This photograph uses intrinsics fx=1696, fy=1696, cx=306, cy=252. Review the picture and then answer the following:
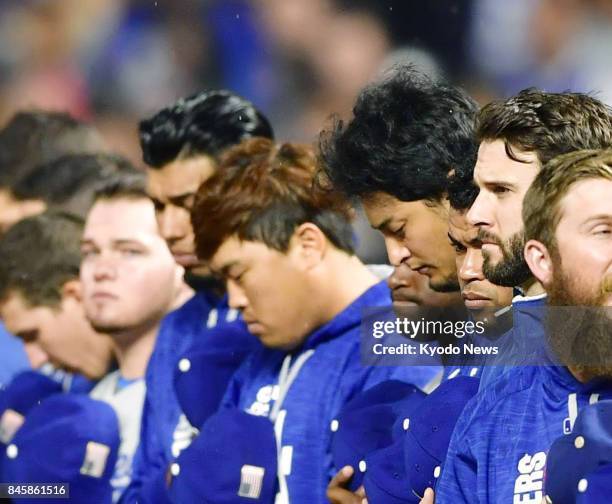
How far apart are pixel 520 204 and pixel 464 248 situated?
0.14m

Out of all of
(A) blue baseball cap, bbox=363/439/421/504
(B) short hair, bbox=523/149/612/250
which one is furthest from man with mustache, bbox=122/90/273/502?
(B) short hair, bbox=523/149/612/250

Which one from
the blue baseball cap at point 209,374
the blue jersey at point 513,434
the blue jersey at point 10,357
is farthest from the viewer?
the blue jersey at point 10,357

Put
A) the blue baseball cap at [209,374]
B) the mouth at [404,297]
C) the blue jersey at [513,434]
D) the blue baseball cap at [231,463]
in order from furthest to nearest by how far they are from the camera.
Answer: the blue baseball cap at [209,374] → the blue baseball cap at [231,463] → the mouth at [404,297] → the blue jersey at [513,434]

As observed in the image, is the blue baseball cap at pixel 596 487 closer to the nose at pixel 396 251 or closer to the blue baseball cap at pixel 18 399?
the nose at pixel 396 251

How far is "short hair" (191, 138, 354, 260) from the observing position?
2309mm

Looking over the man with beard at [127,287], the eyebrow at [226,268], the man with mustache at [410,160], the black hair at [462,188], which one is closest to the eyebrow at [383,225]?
the man with mustache at [410,160]

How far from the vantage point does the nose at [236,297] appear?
7.65 ft

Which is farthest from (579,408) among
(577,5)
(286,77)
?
(286,77)

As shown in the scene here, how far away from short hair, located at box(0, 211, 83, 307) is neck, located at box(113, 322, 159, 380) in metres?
0.14

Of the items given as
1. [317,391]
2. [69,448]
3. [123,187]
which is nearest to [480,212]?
[317,391]

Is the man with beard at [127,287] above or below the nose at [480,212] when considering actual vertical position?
above

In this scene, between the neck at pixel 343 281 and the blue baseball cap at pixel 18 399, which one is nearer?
the neck at pixel 343 281

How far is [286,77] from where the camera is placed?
237cm

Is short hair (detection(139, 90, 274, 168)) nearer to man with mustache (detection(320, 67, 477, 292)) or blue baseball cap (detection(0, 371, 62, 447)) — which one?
man with mustache (detection(320, 67, 477, 292))
